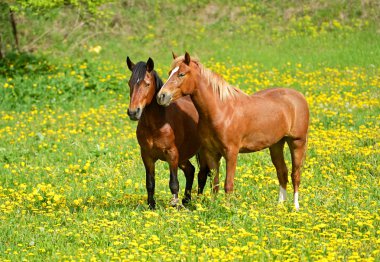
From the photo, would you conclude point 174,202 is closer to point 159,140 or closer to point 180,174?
point 159,140

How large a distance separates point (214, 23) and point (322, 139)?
12.8m

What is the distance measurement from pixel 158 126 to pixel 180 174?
2.95 metres

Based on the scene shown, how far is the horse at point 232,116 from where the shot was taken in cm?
911

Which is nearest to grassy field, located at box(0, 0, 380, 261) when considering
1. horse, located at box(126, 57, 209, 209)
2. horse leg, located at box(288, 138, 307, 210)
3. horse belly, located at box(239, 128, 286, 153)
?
horse leg, located at box(288, 138, 307, 210)

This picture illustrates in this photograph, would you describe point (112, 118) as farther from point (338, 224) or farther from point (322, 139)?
point (338, 224)

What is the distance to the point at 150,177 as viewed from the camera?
9758 mm

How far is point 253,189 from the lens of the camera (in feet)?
35.6

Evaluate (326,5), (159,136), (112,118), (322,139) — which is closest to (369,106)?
(322,139)

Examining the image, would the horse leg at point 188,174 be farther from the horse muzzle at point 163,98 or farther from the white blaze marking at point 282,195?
the horse muzzle at point 163,98

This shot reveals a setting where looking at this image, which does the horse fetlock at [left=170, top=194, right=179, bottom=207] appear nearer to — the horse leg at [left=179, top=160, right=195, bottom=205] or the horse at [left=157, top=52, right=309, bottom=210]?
the horse leg at [left=179, top=160, right=195, bottom=205]

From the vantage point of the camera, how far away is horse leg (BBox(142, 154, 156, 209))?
9.68 metres

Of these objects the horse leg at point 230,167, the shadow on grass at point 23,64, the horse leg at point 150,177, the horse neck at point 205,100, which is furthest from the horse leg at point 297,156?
the shadow on grass at point 23,64

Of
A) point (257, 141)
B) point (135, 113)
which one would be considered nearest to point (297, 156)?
point (257, 141)

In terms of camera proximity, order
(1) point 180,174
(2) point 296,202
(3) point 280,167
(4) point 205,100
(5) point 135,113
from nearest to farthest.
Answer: (5) point 135,113
(4) point 205,100
(2) point 296,202
(3) point 280,167
(1) point 180,174
